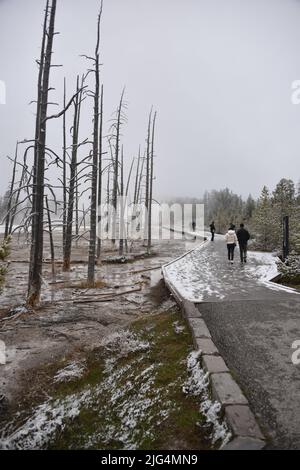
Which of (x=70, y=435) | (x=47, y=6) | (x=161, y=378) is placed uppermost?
(x=47, y=6)

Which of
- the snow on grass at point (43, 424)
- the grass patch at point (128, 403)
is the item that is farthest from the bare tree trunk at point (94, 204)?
the snow on grass at point (43, 424)

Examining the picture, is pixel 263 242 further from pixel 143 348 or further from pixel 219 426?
pixel 219 426

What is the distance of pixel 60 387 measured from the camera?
4945 mm

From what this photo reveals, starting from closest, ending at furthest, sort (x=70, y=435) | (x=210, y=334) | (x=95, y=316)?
(x=70, y=435)
(x=210, y=334)
(x=95, y=316)

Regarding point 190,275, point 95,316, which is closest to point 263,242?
point 190,275

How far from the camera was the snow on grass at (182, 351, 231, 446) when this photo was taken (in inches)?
128

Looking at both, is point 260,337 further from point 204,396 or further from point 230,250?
point 230,250

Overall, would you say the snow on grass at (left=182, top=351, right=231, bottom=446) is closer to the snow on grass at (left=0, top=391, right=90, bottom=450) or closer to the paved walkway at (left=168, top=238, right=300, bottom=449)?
the paved walkway at (left=168, top=238, right=300, bottom=449)

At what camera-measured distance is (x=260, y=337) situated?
18.4ft

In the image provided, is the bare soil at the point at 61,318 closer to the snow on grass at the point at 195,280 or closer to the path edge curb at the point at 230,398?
the snow on grass at the point at 195,280

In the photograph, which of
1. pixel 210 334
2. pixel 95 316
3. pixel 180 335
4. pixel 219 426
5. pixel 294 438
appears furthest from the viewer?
pixel 95 316

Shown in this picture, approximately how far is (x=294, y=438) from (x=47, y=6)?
14.0m

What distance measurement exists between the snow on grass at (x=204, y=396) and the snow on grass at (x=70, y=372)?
2.04 m
